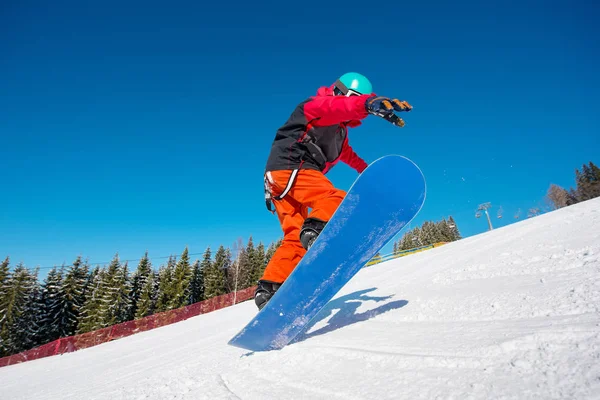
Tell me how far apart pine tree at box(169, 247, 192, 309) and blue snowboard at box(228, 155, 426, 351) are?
32533 mm

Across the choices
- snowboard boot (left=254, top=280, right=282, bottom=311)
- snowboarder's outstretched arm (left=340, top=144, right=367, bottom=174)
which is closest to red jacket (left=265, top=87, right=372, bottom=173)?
snowboarder's outstretched arm (left=340, top=144, right=367, bottom=174)

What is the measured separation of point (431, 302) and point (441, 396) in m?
1.28

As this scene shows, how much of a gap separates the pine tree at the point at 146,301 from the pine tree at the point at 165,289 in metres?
0.84

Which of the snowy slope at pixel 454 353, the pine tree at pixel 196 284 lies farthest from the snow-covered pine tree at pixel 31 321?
the snowy slope at pixel 454 353

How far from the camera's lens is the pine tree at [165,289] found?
101ft

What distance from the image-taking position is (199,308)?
1941cm

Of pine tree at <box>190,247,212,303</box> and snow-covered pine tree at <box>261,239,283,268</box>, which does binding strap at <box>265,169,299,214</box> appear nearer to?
pine tree at <box>190,247,212,303</box>

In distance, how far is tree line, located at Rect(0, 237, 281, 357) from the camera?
25266mm

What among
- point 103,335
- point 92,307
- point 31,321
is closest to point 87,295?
point 92,307

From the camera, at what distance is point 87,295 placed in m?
28.0

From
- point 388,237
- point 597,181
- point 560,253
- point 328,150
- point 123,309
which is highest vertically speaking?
point 597,181

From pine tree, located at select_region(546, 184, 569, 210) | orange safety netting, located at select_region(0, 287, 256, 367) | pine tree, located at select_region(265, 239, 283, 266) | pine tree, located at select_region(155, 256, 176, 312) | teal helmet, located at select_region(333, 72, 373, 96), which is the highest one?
pine tree, located at select_region(546, 184, 569, 210)

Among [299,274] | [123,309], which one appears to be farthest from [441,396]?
[123,309]

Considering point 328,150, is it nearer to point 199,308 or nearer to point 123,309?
point 199,308
